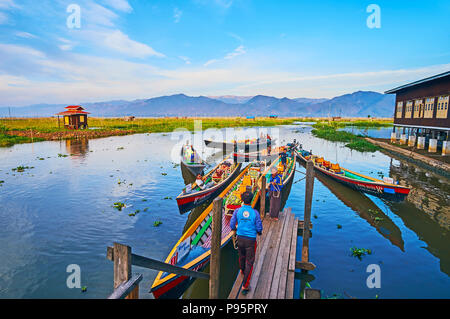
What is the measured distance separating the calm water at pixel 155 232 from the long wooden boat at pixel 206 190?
126 cm

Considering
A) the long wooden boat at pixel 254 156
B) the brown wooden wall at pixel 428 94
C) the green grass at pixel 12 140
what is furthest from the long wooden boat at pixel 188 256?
the green grass at pixel 12 140

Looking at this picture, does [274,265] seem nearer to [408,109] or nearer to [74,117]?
[408,109]

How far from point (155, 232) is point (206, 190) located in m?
3.63

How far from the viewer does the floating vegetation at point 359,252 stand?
10375mm

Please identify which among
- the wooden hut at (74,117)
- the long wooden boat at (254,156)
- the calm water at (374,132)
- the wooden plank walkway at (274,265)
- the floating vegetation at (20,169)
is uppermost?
the wooden hut at (74,117)

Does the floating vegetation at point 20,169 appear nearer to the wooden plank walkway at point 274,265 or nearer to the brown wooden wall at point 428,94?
the wooden plank walkway at point 274,265

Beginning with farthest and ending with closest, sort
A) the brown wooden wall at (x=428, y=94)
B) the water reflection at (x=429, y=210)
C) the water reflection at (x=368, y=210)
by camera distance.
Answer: the brown wooden wall at (x=428, y=94) → the water reflection at (x=368, y=210) → the water reflection at (x=429, y=210)

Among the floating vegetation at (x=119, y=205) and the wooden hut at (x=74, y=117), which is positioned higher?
the wooden hut at (x=74, y=117)

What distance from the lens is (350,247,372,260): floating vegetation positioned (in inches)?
408

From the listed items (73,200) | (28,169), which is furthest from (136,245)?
(28,169)

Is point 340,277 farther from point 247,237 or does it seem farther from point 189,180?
point 189,180

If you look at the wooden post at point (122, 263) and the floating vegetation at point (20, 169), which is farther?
the floating vegetation at point (20, 169)

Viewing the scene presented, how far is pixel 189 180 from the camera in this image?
2164cm

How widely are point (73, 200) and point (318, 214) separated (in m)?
15.4
